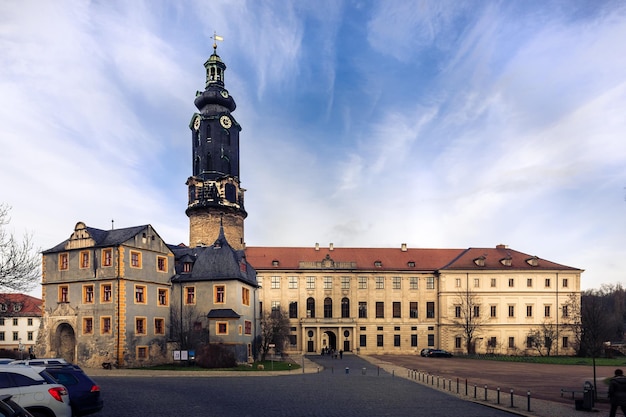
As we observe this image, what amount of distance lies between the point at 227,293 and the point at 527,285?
158 feet

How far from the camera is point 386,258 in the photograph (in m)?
79.7

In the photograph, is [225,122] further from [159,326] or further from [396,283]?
[159,326]

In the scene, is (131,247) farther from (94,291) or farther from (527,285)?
(527,285)

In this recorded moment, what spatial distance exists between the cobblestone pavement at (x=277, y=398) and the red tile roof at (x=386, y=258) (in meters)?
43.9

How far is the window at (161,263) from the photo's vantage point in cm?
4528

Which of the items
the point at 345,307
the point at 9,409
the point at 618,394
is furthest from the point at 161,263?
the point at 9,409

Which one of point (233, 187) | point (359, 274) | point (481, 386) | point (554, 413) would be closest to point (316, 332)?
point (359, 274)

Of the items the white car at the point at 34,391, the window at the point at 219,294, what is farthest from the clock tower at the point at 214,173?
the white car at the point at 34,391

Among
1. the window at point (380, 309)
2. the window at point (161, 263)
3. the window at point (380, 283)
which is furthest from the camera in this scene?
the window at point (380, 283)

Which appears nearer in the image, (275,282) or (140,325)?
(140,325)

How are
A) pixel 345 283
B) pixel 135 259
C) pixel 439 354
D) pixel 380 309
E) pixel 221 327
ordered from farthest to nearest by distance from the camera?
pixel 345 283
pixel 380 309
pixel 439 354
pixel 221 327
pixel 135 259

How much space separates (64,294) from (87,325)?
3480mm

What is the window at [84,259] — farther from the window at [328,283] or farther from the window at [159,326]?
the window at [328,283]

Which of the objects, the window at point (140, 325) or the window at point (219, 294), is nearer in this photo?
the window at point (140, 325)
